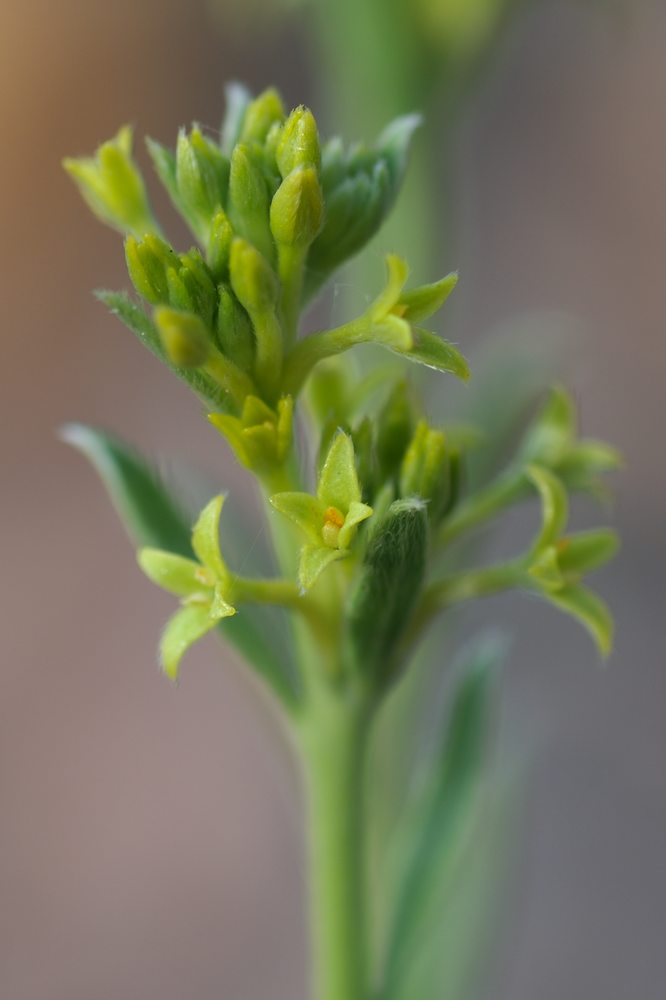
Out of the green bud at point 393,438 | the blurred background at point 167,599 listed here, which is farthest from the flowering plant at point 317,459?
the blurred background at point 167,599

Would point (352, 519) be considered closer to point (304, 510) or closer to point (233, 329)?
point (304, 510)

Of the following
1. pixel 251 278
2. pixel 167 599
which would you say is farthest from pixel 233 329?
pixel 167 599

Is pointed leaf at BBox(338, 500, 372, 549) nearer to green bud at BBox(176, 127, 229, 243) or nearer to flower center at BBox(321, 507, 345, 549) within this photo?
flower center at BBox(321, 507, 345, 549)

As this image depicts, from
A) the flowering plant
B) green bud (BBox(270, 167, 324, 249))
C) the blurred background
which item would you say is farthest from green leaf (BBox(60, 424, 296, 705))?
the blurred background

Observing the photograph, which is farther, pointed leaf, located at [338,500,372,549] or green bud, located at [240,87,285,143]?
green bud, located at [240,87,285,143]

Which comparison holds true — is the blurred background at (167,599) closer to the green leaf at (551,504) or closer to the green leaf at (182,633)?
the green leaf at (551,504)

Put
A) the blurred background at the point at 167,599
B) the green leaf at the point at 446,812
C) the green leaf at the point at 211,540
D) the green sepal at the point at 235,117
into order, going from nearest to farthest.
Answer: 1. the green leaf at the point at 211,540
2. the green sepal at the point at 235,117
3. the green leaf at the point at 446,812
4. the blurred background at the point at 167,599

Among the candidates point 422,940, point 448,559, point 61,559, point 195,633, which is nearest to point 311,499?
point 195,633
